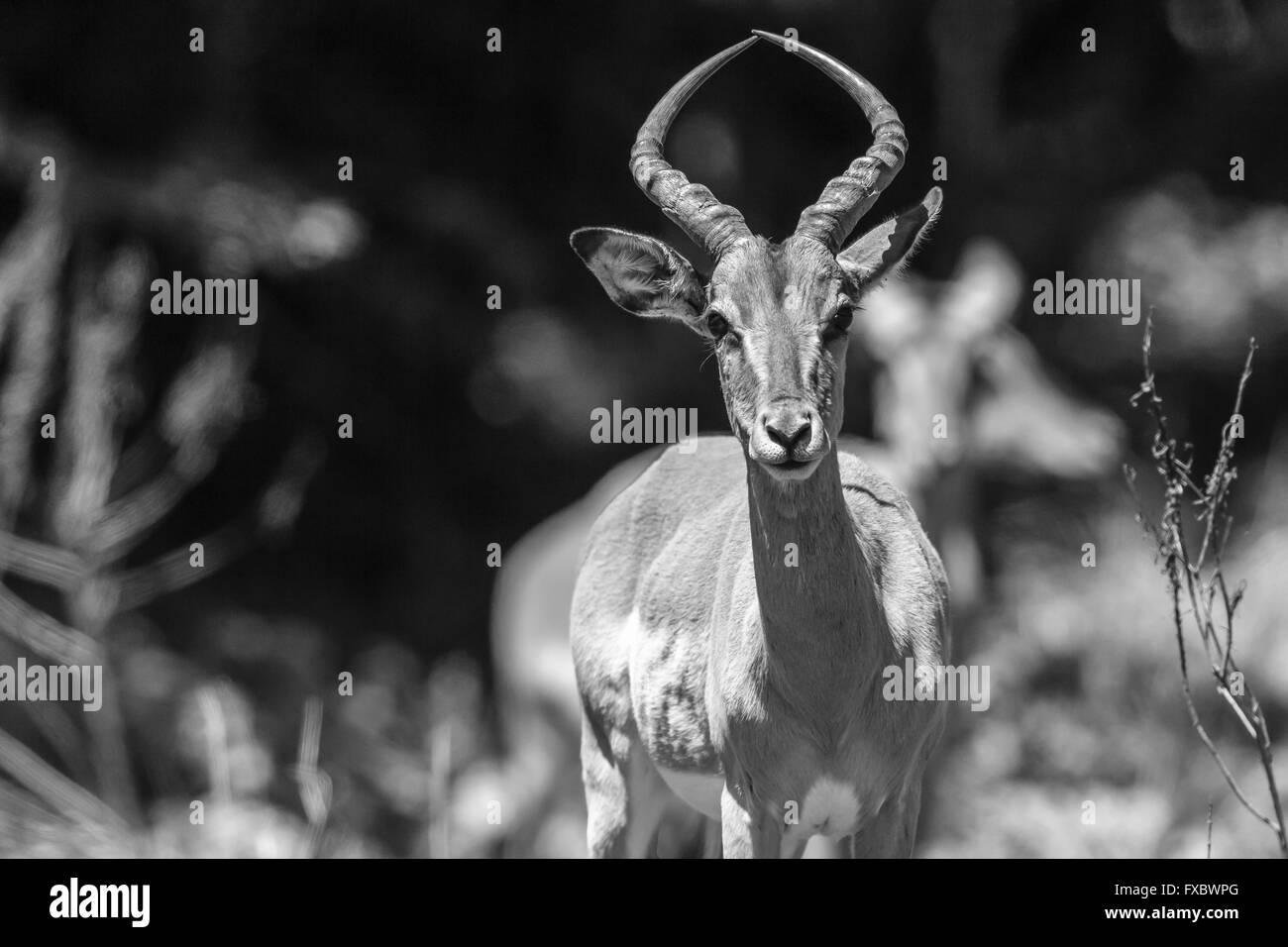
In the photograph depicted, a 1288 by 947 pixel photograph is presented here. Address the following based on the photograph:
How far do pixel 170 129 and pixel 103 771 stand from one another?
6.12m

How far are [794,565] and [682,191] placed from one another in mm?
1062

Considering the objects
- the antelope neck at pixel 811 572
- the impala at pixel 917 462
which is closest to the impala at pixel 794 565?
the antelope neck at pixel 811 572

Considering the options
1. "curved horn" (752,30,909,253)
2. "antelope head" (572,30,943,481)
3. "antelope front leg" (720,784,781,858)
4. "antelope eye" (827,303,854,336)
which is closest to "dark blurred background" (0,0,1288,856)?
"antelope front leg" (720,784,781,858)

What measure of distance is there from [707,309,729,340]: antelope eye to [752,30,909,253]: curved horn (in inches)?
12.3

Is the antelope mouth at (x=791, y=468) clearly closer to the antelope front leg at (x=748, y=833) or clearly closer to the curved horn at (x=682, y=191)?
the curved horn at (x=682, y=191)

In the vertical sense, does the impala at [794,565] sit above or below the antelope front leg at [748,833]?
above

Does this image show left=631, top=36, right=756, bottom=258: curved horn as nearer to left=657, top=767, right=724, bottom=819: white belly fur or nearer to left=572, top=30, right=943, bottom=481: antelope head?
left=572, top=30, right=943, bottom=481: antelope head

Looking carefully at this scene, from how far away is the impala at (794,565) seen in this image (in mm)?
4500

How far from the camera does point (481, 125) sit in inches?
599

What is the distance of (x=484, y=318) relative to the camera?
14.8 metres

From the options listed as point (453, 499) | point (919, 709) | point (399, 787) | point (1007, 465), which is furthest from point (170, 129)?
point (919, 709)

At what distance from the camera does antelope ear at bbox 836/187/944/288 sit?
4855mm

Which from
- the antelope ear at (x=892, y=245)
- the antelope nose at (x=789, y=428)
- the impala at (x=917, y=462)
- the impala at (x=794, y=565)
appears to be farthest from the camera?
the impala at (x=917, y=462)
